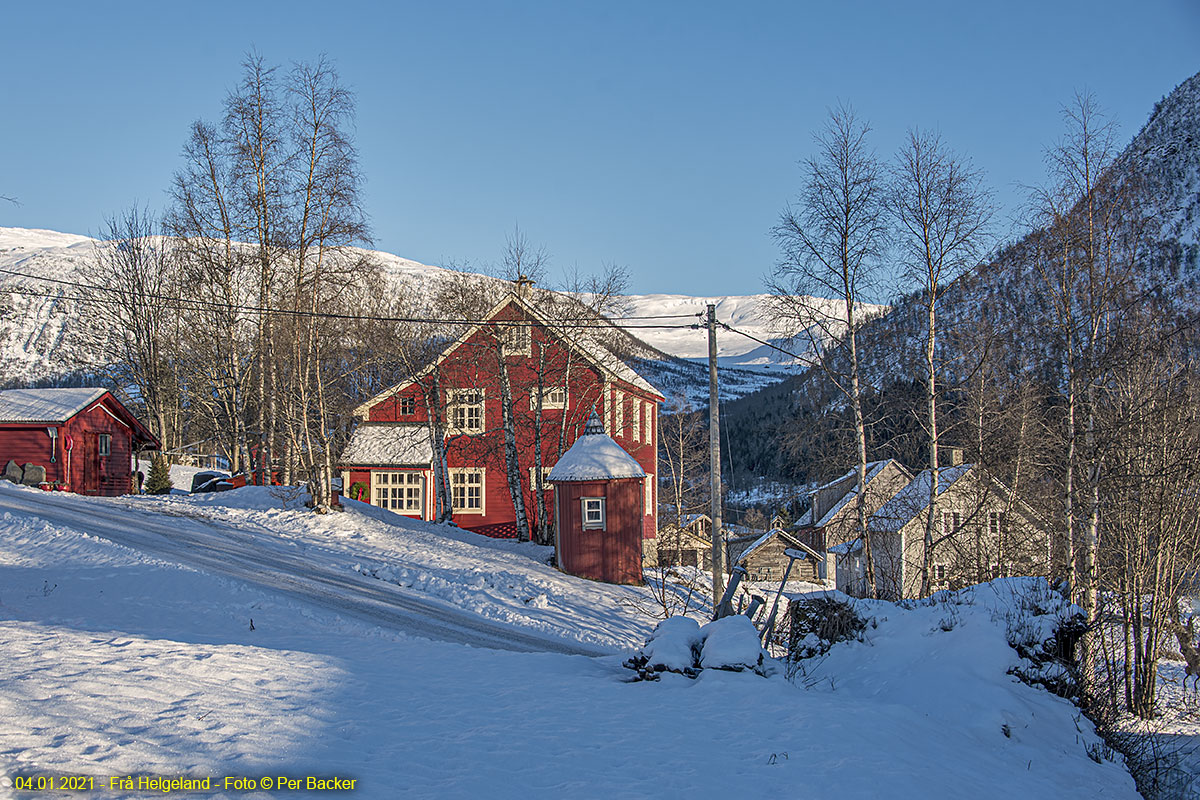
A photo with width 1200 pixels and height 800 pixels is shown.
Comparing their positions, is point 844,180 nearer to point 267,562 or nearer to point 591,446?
point 591,446

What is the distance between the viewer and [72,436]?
30.5 m

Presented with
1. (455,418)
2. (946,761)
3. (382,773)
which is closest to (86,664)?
(382,773)

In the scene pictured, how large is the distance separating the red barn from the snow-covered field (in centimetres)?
1548

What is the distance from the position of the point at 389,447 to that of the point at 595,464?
1392 cm

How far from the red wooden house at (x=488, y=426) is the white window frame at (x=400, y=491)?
4 cm

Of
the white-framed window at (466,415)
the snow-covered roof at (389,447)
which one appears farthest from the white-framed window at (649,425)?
the snow-covered roof at (389,447)

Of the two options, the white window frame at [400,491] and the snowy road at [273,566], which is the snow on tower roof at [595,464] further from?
the white window frame at [400,491]

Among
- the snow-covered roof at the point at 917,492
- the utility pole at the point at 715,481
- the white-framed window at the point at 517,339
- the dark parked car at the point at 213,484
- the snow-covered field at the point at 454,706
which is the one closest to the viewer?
the snow-covered field at the point at 454,706

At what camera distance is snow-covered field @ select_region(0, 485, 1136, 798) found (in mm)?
6516

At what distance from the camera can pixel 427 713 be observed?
827 cm

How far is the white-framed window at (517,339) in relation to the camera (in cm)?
2833

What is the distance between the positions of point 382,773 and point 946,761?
5.14 meters

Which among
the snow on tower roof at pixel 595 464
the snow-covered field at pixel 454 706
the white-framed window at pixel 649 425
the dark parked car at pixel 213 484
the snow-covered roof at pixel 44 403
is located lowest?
the snow-covered field at pixel 454 706

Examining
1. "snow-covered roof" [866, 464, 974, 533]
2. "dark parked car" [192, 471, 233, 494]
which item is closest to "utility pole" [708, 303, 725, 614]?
"snow-covered roof" [866, 464, 974, 533]
